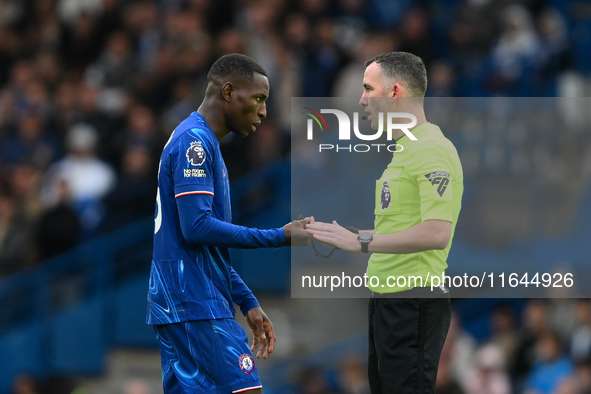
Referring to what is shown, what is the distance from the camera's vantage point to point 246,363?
4082mm

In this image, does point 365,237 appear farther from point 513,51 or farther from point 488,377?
point 513,51

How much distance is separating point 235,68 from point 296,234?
3.01ft

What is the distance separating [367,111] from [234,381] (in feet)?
5.13

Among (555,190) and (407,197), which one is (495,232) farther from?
(407,197)

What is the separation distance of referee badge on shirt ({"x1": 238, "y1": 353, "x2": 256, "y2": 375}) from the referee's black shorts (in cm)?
65

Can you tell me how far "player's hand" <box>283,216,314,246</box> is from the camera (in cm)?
409

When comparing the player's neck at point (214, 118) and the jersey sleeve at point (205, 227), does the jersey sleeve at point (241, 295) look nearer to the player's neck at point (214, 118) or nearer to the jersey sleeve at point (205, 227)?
the jersey sleeve at point (205, 227)

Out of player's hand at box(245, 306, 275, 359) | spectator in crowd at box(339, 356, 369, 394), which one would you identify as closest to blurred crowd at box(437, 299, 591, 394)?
spectator in crowd at box(339, 356, 369, 394)

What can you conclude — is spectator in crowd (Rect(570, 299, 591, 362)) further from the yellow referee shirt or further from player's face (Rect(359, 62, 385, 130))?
player's face (Rect(359, 62, 385, 130))

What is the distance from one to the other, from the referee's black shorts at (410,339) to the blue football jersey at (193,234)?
69 centimetres

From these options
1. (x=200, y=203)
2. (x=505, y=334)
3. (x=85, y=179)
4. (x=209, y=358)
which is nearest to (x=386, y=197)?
(x=200, y=203)

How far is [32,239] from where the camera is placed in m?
10.4

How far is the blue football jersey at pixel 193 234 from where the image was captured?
3.95 meters

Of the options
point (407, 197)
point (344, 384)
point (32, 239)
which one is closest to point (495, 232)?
point (344, 384)
